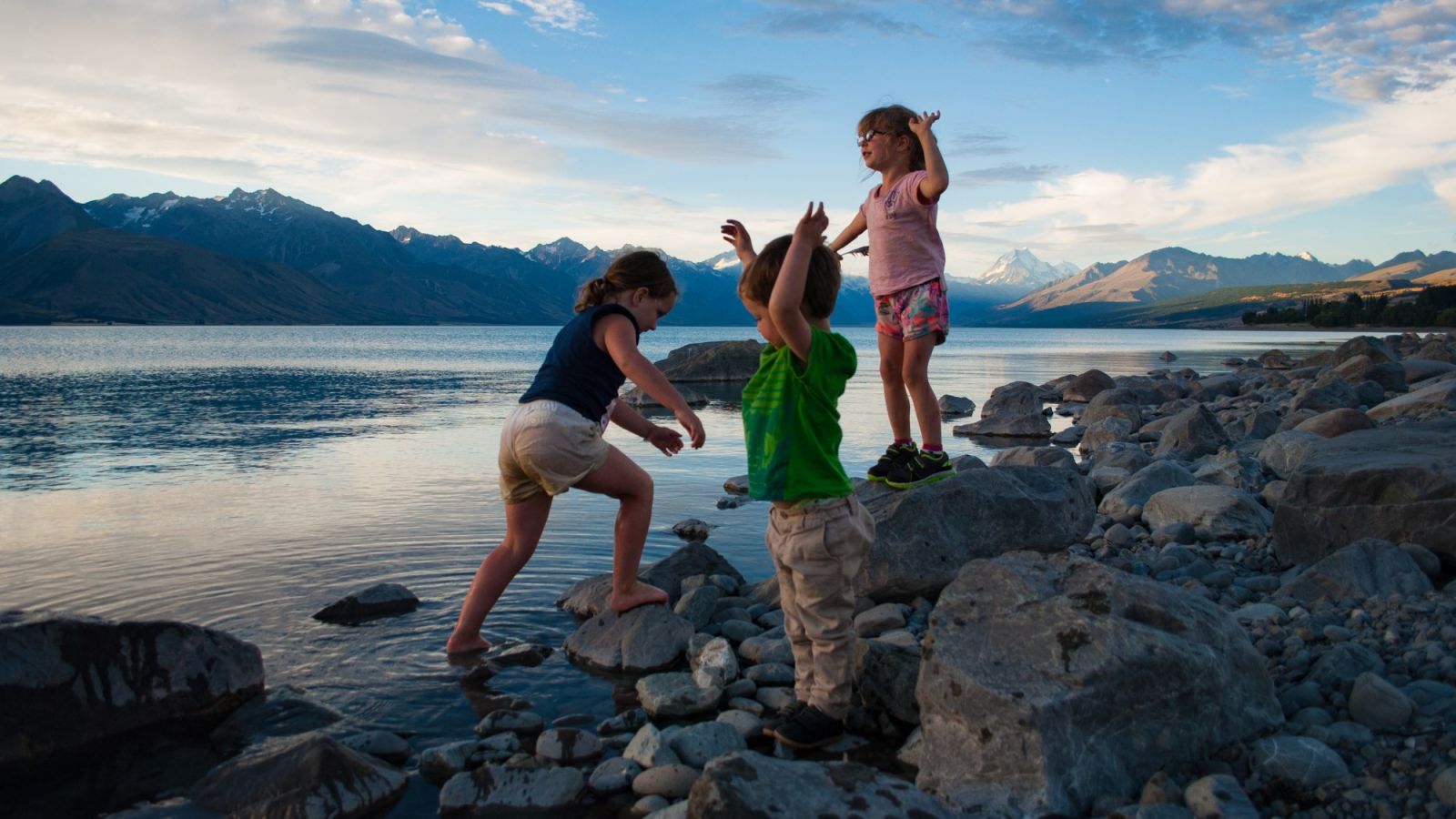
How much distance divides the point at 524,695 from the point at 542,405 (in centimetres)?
170

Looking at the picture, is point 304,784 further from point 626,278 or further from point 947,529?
point 947,529

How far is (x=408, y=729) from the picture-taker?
5070mm

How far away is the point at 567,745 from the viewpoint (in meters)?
4.74

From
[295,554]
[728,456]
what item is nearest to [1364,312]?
[728,456]

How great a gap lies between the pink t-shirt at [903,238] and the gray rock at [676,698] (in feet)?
11.0

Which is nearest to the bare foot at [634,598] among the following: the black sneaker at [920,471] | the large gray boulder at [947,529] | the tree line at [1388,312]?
the large gray boulder at [947,529]

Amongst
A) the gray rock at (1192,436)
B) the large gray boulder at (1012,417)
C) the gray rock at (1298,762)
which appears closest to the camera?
the gray rock at (1298,762)

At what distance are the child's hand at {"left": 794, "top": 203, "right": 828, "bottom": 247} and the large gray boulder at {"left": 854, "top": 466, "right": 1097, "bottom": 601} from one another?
2959mm

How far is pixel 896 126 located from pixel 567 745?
484 cm

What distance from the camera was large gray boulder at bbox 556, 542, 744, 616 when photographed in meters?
7.13

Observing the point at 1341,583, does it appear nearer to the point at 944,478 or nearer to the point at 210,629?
the point at 944,478

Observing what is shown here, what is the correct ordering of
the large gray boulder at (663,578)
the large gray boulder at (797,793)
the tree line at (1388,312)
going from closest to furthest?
the large gray boulder at (797,793) < the large gray boulder at (663,578) < the tree line at (1388,312)

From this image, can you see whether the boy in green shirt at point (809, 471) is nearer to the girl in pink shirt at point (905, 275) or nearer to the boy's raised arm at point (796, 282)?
the boy's raised arm at point (796, 282)

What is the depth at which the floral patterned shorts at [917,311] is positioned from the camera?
7066 mm
